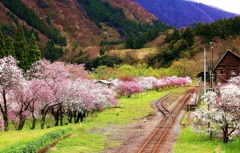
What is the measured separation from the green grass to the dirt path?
90 centimetres

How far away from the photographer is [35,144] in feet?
72.8

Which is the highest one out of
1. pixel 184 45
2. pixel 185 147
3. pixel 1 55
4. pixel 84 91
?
pixel 184 45

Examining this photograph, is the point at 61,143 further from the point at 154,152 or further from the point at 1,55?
the point at 1,55

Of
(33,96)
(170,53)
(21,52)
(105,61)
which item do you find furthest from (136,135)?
(105,61)

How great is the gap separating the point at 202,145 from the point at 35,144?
15.5m

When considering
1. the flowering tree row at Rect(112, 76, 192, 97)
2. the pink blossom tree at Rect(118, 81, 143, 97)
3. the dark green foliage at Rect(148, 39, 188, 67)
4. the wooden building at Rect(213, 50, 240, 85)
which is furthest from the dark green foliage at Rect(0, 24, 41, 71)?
the dark green foliage at Rect(148, 39, 188, 67)

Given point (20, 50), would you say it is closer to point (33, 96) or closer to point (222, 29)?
point (33, 96)

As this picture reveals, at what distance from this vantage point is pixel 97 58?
19262 cm

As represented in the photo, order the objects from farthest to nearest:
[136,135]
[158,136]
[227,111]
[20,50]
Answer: [20,50] < [136,135] < [158,136] < [227,111]

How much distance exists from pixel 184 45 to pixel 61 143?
144 meters

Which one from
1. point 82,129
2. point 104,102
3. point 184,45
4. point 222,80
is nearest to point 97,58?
point 184,45

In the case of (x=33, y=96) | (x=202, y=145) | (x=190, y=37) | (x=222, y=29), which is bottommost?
(x=202, y=145)

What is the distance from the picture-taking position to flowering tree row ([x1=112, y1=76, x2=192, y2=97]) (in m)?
80.5

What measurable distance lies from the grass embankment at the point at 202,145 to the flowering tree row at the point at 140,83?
48858 millimetres
